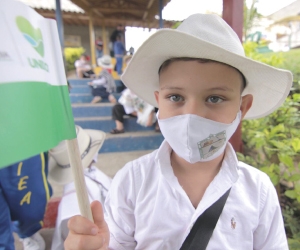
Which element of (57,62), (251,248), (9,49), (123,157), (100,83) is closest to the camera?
(9,49)

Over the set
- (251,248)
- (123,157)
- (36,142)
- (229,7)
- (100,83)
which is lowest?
(123,157)

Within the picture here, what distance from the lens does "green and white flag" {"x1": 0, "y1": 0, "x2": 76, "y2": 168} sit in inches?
16.9

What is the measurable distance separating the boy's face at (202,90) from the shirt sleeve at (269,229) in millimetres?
373

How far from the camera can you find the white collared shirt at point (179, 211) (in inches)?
32.6

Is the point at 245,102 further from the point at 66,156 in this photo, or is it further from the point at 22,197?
the point at 22,197

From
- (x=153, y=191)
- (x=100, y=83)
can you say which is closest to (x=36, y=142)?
(x=153, y=191)

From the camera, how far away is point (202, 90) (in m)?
0.77

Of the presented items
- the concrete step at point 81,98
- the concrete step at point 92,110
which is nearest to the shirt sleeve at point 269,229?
the concrete step at point 92,110

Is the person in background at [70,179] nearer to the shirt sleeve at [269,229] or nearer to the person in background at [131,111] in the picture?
the shirt sleeve at [269,229]

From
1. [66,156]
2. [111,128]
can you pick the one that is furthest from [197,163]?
[111,128]

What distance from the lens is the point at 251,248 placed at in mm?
839

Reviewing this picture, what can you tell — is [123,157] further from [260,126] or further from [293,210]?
[293,210]

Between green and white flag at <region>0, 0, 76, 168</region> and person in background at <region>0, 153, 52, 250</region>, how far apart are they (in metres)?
1.04

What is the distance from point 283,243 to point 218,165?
14.8 inches
